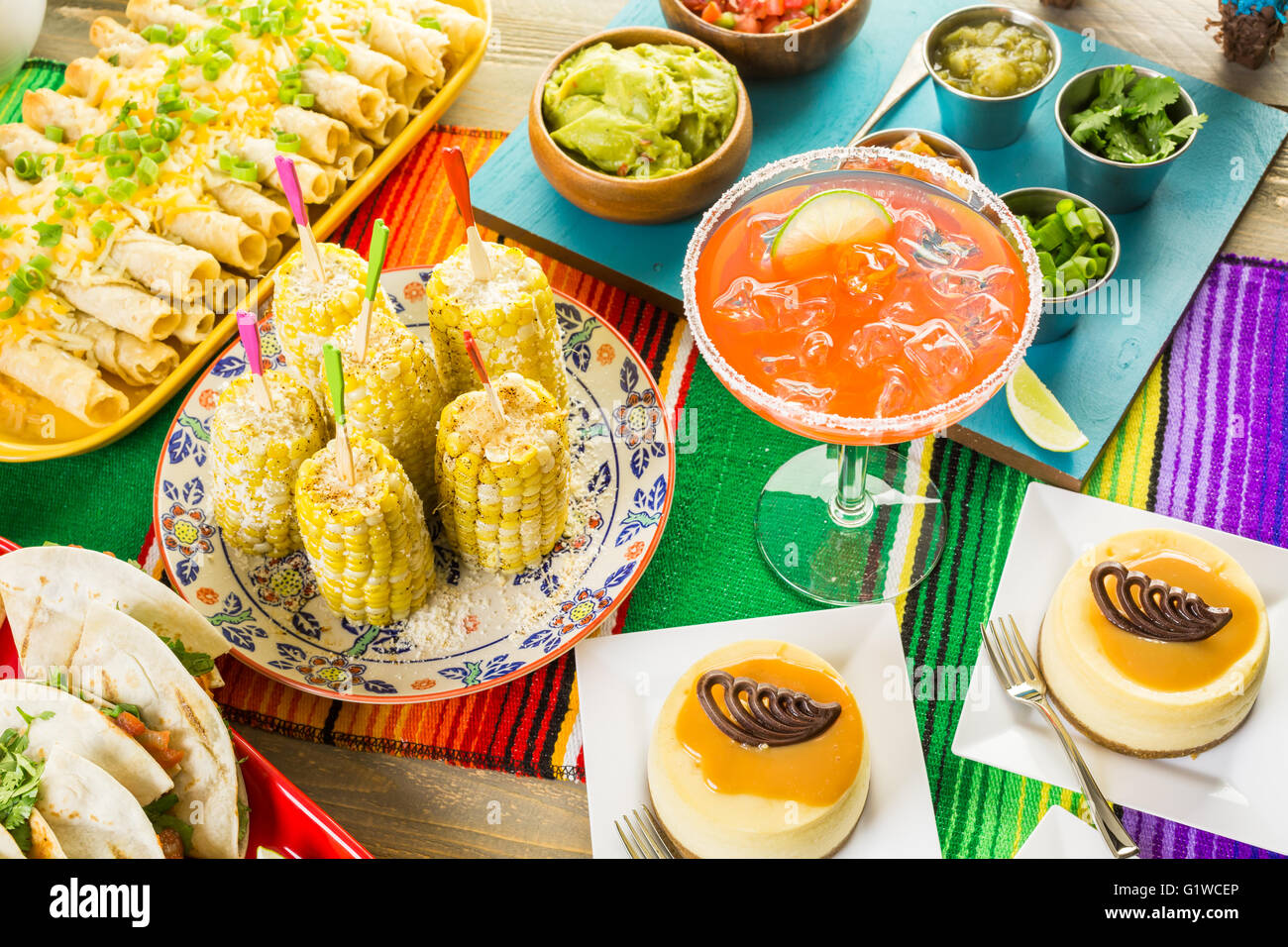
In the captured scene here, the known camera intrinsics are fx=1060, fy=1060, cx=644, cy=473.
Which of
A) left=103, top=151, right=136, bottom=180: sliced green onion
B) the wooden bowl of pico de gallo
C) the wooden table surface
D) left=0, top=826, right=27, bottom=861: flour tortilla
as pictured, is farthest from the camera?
the wooden bowl of pico de gallo

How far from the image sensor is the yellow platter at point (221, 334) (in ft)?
7.75

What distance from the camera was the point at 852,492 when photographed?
2332 mm

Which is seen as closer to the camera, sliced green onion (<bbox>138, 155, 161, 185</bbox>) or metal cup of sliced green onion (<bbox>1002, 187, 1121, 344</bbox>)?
metal cup of sliced green onion (<bbox>1002, 187, 1121, 344</bbox>)

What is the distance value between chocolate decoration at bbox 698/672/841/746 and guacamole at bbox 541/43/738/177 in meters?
1.27

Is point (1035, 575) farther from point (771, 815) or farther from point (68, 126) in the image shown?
point (68, 126)

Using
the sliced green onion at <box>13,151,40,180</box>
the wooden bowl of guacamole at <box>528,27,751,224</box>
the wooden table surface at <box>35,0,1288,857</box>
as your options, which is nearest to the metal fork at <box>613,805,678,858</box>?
the wooden table surface at <box>35,0,1288,857</box>

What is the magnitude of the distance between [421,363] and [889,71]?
5.45ft

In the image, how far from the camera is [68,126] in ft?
8.85

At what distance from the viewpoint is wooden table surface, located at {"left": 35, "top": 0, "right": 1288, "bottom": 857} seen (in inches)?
77.6

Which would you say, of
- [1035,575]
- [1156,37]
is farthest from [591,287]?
[1156,37]

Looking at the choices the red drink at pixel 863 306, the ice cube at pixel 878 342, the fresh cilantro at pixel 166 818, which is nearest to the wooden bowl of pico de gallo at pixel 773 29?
the red drink at pixel 863 306

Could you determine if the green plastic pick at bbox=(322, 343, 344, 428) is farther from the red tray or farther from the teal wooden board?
the teal wooden board

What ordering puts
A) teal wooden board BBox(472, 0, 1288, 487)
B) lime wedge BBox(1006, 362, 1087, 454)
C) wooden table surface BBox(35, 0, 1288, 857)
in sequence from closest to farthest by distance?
wooden table surface BBox(35, 0, 1288, 857) → lime wedge BBox(1006, 362, 1087, 454) → teal wooden board BBox(472, 0, 1288, 487)

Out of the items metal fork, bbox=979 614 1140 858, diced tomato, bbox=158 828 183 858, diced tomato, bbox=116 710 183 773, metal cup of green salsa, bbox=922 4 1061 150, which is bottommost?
diced tomato, bbox=158 828 183 858
